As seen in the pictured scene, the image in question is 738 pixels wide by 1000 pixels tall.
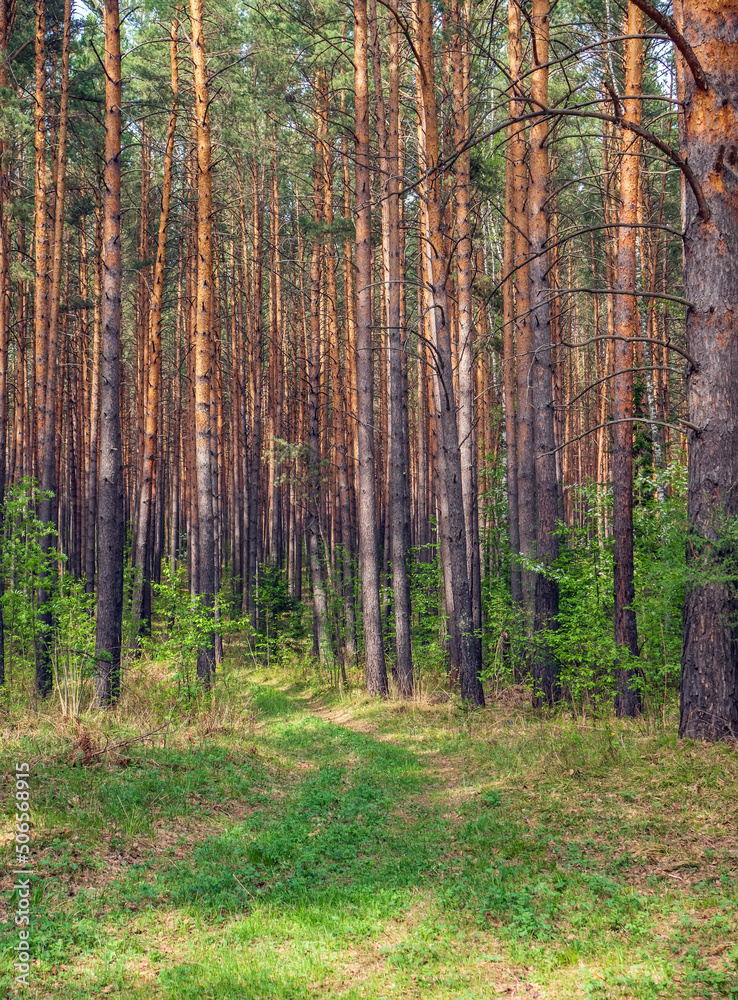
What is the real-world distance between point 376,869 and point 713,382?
4754 mm

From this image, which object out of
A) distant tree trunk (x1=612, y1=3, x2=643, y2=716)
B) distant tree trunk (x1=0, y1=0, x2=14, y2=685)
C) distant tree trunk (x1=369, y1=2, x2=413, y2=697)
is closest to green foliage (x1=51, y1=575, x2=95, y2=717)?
distant tree trunk (x1=0, y1=0, x2=14, y2=685)

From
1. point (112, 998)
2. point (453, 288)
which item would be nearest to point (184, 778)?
point (112, 998)

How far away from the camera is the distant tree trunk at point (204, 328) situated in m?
12.3

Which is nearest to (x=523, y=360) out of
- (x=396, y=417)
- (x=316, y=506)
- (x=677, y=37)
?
(x=396, y=417)

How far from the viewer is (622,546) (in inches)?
407

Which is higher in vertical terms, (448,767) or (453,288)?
(453,288)

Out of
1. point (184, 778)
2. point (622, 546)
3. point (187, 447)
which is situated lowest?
point (184, 778)

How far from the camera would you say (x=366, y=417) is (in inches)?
519

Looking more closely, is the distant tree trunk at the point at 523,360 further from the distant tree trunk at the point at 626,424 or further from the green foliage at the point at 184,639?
the green foliage at the point at 184,639

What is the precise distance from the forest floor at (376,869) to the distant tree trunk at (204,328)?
442 centimetres

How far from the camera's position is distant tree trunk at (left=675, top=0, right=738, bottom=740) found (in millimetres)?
5812

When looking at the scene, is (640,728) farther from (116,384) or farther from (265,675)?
(265,675)

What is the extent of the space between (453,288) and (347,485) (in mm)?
6647

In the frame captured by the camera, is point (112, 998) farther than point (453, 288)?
No
